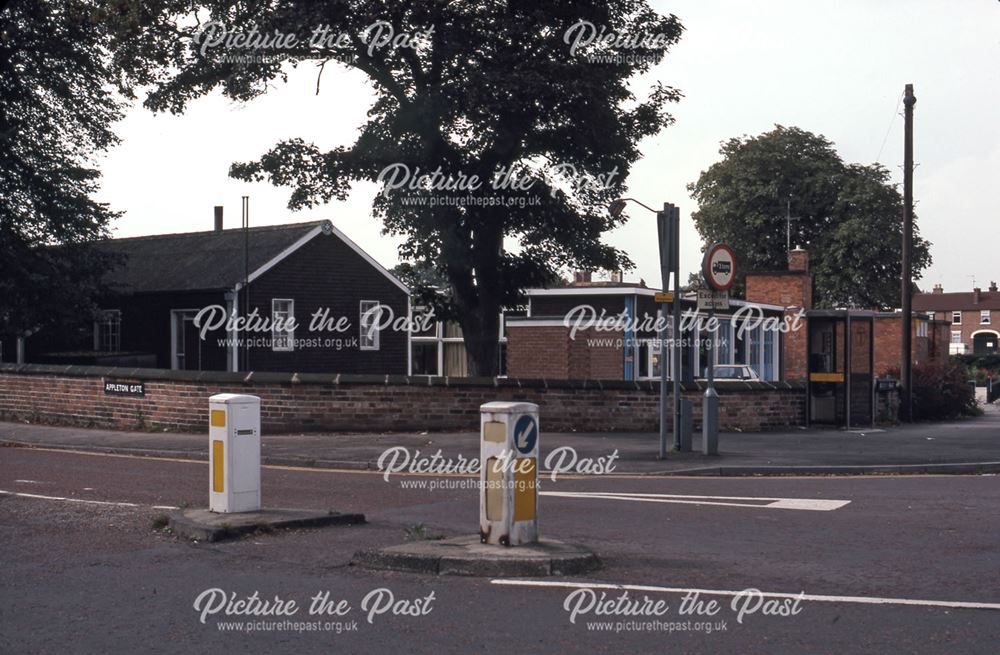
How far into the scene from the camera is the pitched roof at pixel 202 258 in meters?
36.9

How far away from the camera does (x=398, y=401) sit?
21.0m

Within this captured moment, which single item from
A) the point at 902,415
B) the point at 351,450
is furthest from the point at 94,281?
the point at 902,415

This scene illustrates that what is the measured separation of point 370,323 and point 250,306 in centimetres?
530

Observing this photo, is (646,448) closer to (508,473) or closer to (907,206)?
(508,473)

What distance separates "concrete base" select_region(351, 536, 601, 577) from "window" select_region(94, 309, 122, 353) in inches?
1262

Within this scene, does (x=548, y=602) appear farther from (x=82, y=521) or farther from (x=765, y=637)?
(x=82, y=521)

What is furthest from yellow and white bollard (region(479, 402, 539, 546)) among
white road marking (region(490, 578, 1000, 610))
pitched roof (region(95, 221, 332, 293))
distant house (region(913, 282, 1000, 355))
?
distant house (region(913, 282, 1000, 355))

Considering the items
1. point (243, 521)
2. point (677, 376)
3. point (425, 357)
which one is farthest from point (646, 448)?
point (425, 357)

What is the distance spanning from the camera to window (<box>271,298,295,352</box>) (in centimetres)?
3722

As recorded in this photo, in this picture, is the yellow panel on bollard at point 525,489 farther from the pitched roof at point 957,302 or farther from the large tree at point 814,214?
the pitched roof at point 957,302

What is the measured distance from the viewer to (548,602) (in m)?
7.39

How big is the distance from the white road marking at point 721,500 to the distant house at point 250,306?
23.5 meters

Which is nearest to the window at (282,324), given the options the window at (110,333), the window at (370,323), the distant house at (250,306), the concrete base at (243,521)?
the distant house at (250,306)

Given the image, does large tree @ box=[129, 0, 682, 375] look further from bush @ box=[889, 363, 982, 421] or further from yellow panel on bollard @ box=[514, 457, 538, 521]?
yellow panel on bollard @ box=[514, 457, 538, 521]
